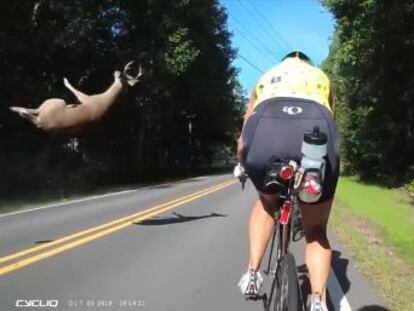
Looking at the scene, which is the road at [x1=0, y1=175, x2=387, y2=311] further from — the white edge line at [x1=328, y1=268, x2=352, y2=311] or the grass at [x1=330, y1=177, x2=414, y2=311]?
the grass at [x1=330, y1=177, x2=414, y2=311]

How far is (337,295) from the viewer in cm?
687

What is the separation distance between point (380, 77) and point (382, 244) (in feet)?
64.8

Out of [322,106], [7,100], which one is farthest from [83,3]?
[322,106]

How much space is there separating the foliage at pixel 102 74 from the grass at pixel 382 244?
235 inches

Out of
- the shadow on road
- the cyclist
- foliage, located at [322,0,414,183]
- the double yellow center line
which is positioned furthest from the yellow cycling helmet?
foliage, located at [322,0,414,183]

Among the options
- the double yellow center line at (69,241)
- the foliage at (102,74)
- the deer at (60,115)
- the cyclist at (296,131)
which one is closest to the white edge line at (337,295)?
the cyclist at (296,131)

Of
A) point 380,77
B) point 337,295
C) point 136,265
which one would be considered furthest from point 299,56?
point 380,77

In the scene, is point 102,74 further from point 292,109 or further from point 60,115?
point 292,109

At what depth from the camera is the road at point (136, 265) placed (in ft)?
21.3

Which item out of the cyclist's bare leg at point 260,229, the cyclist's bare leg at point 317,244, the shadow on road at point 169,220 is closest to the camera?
the cyclist's bare leg at point 317,244

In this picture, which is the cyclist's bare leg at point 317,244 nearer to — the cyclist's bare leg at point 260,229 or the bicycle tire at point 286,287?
the bicycle tire at point 286,287

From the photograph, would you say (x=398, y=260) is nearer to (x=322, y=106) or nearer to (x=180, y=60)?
(x=322, y=106)

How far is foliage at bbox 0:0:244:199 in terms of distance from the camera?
87.9 ft

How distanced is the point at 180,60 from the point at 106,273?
32289 millimetres
